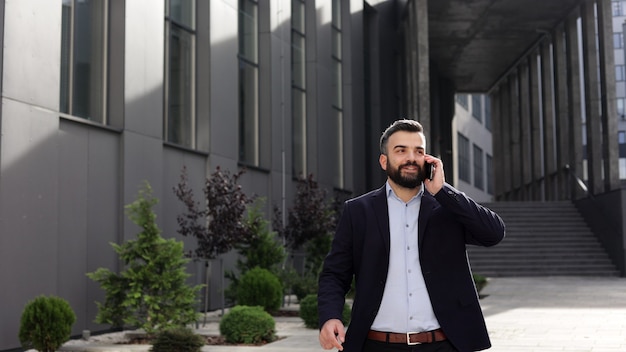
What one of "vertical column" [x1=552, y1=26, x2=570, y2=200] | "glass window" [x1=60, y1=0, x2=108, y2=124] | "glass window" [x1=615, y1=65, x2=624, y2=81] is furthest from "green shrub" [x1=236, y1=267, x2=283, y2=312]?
"glass window" [x1=615, y1=65, x2=624, y2=81]

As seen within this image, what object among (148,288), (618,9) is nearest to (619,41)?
(618,9)

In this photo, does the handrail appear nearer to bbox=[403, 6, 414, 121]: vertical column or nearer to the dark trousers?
bbox=[403, 6, 414, 121]: vertical column

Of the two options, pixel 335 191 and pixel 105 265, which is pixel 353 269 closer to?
pixel 105 265

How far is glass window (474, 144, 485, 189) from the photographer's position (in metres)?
74.4

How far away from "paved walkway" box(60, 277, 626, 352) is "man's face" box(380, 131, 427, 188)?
26.2ft

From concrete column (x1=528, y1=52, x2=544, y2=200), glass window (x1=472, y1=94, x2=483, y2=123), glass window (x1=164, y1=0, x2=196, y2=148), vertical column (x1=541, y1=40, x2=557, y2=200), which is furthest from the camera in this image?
glass window (x1=472, y1=94, x2=483, y2=123)

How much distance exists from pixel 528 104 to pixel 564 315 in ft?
106

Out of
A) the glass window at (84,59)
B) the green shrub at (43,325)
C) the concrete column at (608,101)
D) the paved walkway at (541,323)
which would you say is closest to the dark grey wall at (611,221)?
the concrete column at (608,101)

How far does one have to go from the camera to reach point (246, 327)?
42.2 ft

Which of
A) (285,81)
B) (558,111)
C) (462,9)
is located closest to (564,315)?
(285,81)

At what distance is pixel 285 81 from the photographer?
967 inches

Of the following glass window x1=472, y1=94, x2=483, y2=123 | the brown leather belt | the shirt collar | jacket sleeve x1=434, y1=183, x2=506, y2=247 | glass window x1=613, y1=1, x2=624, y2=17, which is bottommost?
the brown leather belt

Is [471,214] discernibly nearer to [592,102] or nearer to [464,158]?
[592,102]

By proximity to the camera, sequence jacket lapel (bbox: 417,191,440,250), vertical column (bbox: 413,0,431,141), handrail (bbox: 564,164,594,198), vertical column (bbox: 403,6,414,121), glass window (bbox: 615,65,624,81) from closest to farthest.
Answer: jacket lapel (bbox: 417,191,440,250) → vertical column (bbox: 413,0,431,141) → vertical column (bbox: 403,6,414,121) → handrail (bbox: 564,164,594,198) → glass window (bbox: 615,65,624,81)
